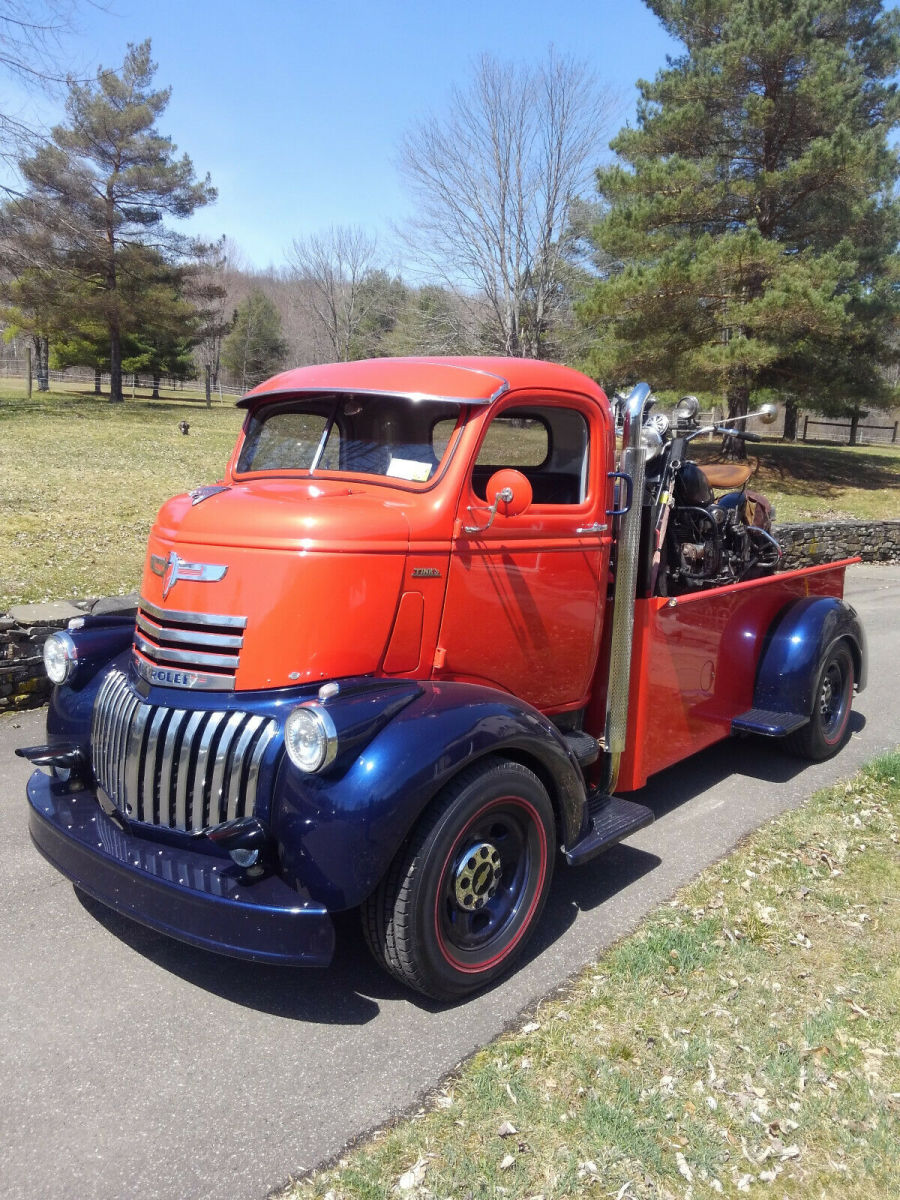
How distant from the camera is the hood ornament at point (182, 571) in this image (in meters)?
3.29

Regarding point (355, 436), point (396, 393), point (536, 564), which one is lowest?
point (536, 564)

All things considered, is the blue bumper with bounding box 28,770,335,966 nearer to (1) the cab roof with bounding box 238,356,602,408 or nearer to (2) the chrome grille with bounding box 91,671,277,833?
(2) the chrome grille with bounding box 91,671,277,833

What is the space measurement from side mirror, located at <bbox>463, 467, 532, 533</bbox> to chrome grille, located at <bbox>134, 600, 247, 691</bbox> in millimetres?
1024

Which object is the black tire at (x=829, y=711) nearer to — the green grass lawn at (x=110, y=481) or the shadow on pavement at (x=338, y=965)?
the shadow on pavement at (x=338, y=965)

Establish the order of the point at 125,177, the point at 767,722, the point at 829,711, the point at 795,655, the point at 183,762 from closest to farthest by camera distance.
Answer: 1. the point at 183,762
2. the point at 767,722
3. the point at 795,655
4. the point at 829,711
5. the point at 125,177

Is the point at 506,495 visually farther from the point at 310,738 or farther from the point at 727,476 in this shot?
the point at 727,476

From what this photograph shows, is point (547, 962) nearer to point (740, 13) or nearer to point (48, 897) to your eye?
point (48, 897)

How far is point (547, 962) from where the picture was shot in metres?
3.45

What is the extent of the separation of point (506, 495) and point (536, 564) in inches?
16.9

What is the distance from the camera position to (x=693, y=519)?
5117 millimetres

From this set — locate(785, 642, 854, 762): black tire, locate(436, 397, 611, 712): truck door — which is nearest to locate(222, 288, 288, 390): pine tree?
locate(785, 642, 854, 762): black tire

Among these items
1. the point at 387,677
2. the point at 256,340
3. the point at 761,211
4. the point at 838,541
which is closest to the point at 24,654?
the point at 387,677

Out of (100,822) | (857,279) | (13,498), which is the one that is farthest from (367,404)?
(857,279)

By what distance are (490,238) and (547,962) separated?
22449 mm
